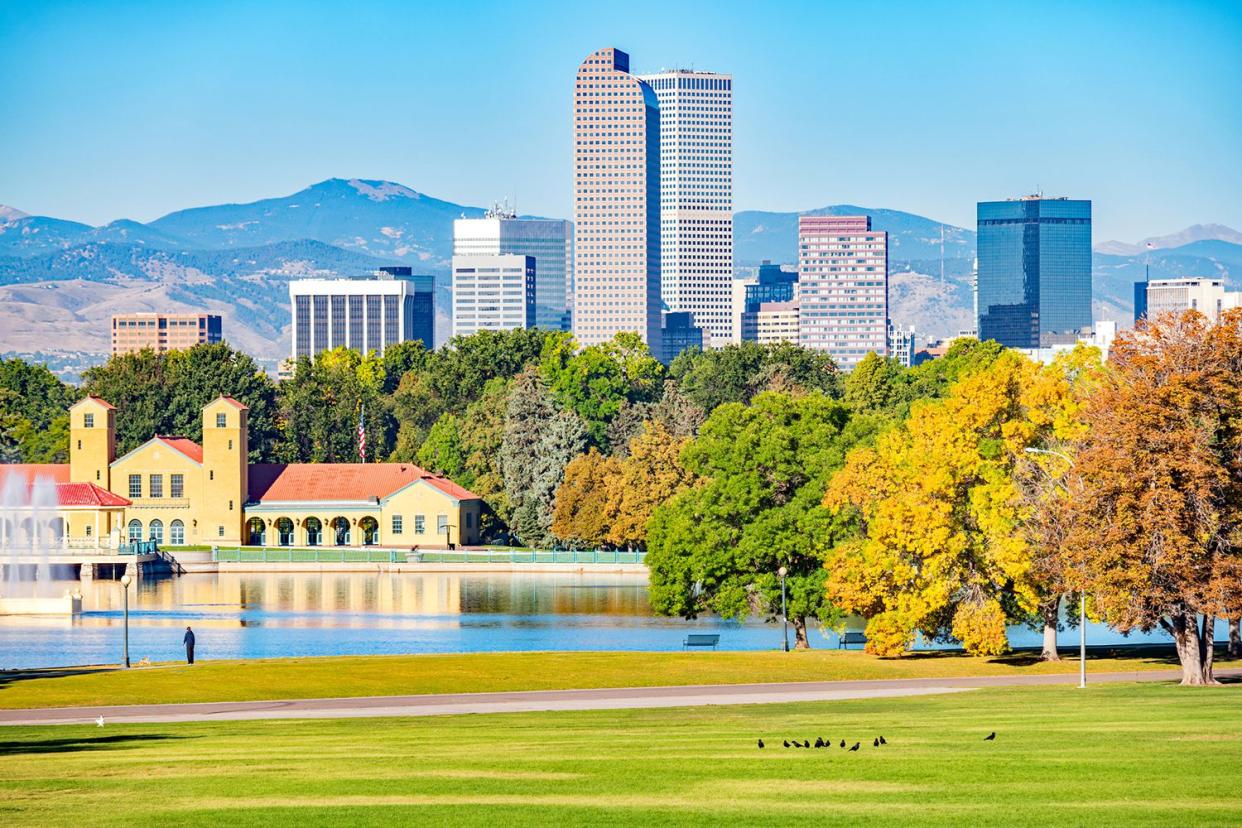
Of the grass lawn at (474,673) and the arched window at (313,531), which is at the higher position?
the grass lawn at (474,673)

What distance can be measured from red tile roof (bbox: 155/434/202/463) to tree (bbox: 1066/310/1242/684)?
93297 mm

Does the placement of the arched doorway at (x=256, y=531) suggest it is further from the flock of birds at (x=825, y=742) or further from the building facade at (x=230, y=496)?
the flock of birds at (x=825, y=742)

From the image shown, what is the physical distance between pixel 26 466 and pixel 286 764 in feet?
354

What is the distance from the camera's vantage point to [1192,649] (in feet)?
155

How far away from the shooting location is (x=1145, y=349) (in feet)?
160

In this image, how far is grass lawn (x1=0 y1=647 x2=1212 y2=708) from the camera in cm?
4659

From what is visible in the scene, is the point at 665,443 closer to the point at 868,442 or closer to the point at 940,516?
the point at 868,442

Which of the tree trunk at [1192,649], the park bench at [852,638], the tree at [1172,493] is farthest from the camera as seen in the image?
the park bench at [852,638]

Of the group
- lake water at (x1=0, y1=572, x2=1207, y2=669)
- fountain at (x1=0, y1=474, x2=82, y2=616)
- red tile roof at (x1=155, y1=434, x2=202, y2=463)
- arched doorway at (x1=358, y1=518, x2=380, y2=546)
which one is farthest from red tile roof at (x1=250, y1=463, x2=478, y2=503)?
lake water at (x1=0, y1=572, x2=1207, y2=669)

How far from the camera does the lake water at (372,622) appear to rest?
70.7 metres

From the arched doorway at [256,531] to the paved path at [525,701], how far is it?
87958 millimetres

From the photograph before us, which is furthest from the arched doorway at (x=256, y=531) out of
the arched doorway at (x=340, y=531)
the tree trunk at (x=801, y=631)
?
the tree trunk at (x=801, y=631)

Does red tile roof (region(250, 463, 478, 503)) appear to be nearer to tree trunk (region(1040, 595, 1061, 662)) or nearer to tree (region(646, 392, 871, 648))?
tree (region(646, 392, 871, 648))

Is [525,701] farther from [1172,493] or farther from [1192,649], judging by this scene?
[1192,649]
